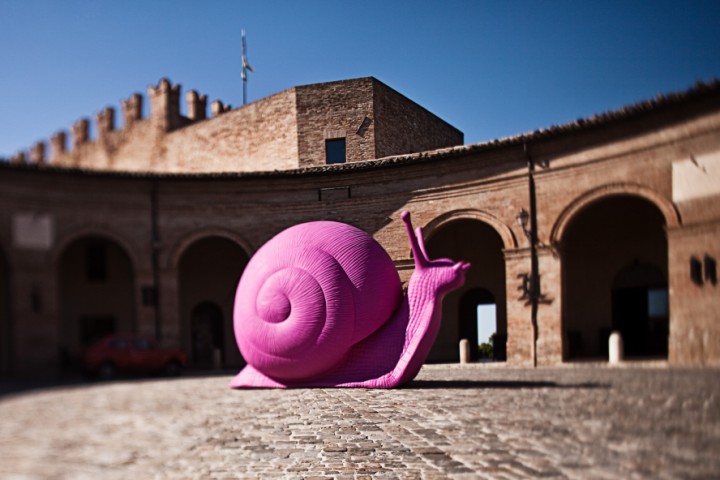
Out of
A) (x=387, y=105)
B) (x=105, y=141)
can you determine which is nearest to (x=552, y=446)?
(x=387, y=105)

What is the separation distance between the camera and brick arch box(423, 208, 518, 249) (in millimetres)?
14188

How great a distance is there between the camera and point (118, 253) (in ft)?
8.67

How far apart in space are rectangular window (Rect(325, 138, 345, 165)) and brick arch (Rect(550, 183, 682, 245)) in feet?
7.14

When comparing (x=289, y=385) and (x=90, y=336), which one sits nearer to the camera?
(x=90, y=336)

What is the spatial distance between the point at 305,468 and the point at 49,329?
3490mm

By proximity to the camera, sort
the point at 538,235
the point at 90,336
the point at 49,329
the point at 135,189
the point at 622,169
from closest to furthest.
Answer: the point at 49,329 → the point at 90,336 → the point at 135,189 → the point at 622,169 → the point at 538,235

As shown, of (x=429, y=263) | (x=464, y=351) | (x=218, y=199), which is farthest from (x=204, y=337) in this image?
(x=464, y=351)

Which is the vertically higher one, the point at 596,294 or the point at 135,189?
the point at 135,189

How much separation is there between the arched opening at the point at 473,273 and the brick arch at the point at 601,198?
6.60 ft

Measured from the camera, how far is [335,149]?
4.25 meters

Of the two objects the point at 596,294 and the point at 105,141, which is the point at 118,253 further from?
the point at 596,294

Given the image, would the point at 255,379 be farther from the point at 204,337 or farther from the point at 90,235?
Result: the point at 90,235

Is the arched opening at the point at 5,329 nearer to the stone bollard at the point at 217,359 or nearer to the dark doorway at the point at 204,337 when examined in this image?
the dark doorway at the point at 204,337

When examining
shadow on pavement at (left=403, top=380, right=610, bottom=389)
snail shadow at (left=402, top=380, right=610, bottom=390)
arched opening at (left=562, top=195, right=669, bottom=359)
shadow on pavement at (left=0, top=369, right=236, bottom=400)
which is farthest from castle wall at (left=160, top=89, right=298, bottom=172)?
arched opening at (left=562, top=195, right=669, bottom=359)
